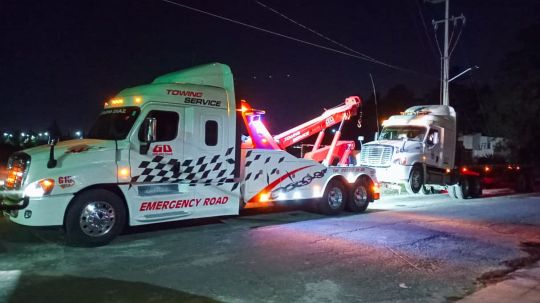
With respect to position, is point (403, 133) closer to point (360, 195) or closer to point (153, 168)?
point (360, 195)

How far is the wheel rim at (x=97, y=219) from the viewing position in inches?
349

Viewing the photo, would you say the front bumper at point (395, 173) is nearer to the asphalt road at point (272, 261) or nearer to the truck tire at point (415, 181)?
the truck tire at point (415, 181)

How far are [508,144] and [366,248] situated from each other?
35.6 m

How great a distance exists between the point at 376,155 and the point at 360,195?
5094mm

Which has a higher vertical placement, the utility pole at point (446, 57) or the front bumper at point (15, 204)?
the utility pole at point (446, 57)

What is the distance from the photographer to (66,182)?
28.2ft

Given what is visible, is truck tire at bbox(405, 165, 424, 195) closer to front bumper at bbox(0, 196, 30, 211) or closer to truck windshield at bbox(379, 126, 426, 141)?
truck windshield at bbox(379, 126, 426, 141)

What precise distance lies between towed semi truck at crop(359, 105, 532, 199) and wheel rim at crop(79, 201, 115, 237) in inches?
453

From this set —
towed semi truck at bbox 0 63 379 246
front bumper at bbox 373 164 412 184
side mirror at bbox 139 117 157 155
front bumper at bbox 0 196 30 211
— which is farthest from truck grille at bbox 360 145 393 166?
front bumper at bbox 0 196 30 211

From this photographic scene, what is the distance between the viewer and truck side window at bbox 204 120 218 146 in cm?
1042

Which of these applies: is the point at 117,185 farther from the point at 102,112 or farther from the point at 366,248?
the point at 366,248

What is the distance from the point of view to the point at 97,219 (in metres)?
8.98

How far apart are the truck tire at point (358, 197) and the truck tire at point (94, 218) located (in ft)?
21.6

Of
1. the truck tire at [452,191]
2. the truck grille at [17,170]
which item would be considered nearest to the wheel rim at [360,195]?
the truck tire at [452,191]
